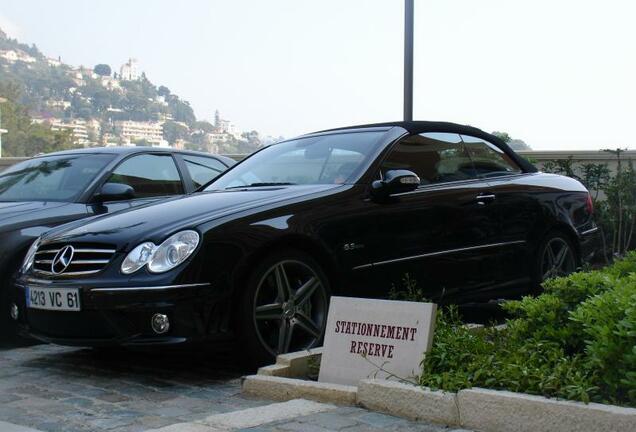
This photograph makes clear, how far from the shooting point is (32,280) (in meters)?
5.19

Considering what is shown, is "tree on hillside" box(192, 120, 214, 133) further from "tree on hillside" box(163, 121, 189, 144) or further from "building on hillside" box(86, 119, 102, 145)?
"building on hillside" box(86, 119, 102, 145)

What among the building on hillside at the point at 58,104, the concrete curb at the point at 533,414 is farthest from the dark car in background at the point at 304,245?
the building on hillside at the point at 58,104

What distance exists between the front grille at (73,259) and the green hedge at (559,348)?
6.37ft

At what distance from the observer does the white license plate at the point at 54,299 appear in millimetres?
4812

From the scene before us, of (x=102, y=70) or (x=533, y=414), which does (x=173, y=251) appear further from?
(x=102, y=70)

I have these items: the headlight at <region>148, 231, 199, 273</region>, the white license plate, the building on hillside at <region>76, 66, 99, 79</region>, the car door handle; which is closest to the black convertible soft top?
the car door handle

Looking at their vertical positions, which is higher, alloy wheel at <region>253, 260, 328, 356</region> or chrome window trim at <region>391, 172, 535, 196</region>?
chrome window trim at <region>391, 172, 535, 196</region>

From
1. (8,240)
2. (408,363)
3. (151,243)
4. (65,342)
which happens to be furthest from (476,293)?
(8,240)

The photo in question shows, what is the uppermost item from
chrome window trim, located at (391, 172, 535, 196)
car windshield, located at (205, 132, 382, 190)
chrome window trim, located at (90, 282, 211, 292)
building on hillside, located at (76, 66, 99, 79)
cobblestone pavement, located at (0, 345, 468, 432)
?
building on hillside, located at (76, 66, 99, 79)

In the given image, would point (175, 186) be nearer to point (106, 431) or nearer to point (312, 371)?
point (312, 371)

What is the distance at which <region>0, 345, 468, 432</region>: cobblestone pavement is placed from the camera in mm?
3766

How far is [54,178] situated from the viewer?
7230mm

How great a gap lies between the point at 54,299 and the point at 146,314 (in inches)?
26.4

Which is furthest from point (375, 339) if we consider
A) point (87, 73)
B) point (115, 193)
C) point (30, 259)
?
point (87, 73)
